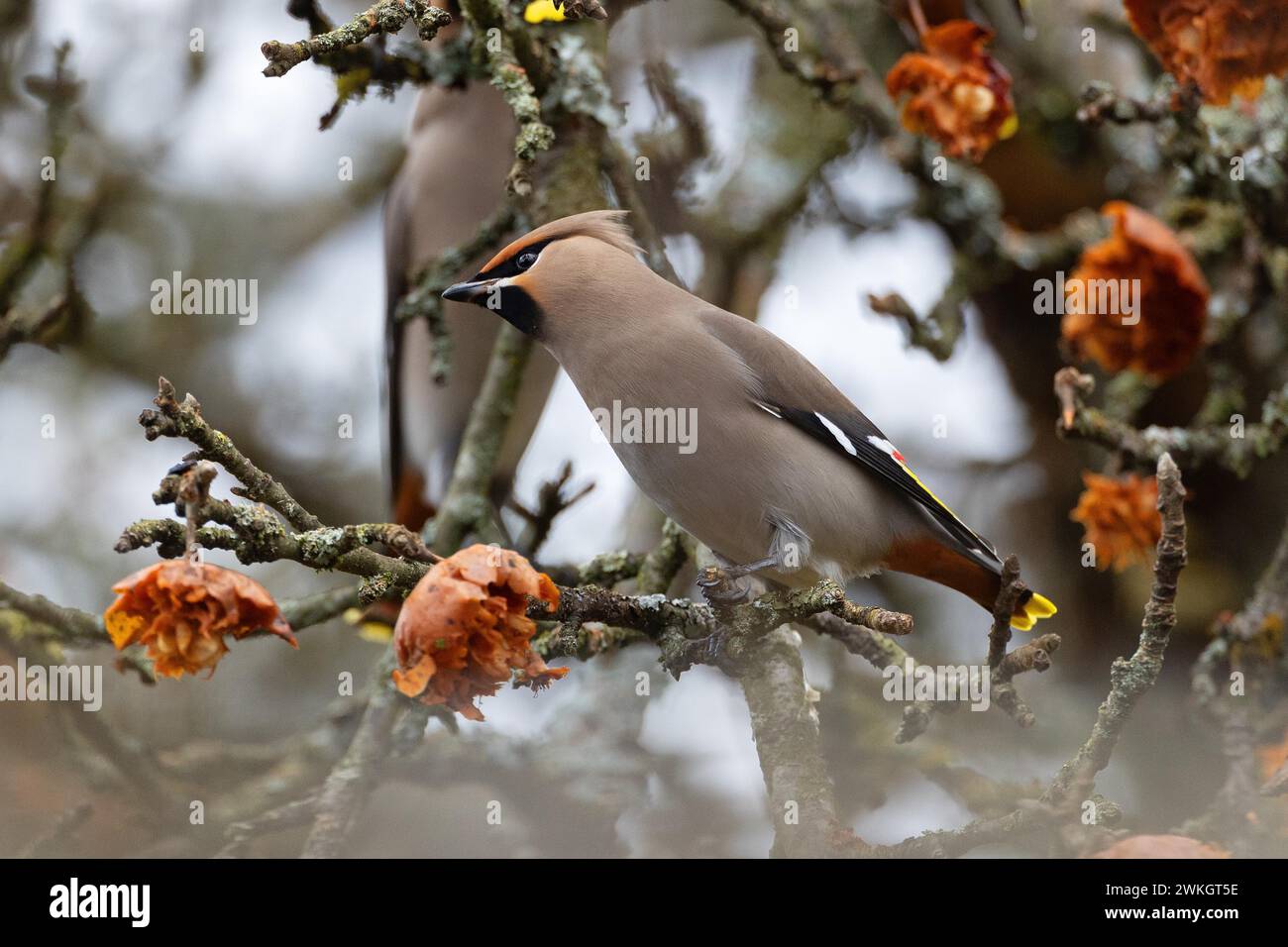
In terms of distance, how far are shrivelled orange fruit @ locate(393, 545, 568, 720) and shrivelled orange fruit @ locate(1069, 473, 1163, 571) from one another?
142 cm

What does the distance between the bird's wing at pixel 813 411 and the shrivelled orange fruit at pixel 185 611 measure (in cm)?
111

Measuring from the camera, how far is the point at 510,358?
2.58 metres

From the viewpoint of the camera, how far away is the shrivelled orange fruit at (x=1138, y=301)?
98.7 inches

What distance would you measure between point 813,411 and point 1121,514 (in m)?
0.68

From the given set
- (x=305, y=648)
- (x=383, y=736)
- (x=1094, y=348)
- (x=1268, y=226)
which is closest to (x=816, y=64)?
(x=1094, y=348)

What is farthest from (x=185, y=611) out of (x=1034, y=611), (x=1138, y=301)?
(x=1138, y=301)

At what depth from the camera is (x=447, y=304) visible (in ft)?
10.1

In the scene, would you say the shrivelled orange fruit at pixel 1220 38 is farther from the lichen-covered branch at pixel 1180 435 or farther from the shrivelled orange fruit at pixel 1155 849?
the shrivelled orange fruit at pixel 1155 849

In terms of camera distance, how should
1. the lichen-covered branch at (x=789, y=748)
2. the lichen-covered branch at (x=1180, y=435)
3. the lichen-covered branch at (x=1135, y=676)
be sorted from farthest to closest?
the lichen-covered branch at (x=1180, y=435)
the lichen-covered branch at (x=789, y=748)
the lichen-covered branch at (x=1135, y=676)

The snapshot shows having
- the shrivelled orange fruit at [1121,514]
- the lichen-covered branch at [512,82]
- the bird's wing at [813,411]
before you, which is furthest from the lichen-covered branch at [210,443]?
the shrivelled orange fruit at [1121,514]

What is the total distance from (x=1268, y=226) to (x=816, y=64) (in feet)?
3.39

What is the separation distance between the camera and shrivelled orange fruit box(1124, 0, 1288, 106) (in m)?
2.12

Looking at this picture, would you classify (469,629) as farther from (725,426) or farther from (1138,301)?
(1138,301)

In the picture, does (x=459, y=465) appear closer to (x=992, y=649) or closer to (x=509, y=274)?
(x=509, y=274)
